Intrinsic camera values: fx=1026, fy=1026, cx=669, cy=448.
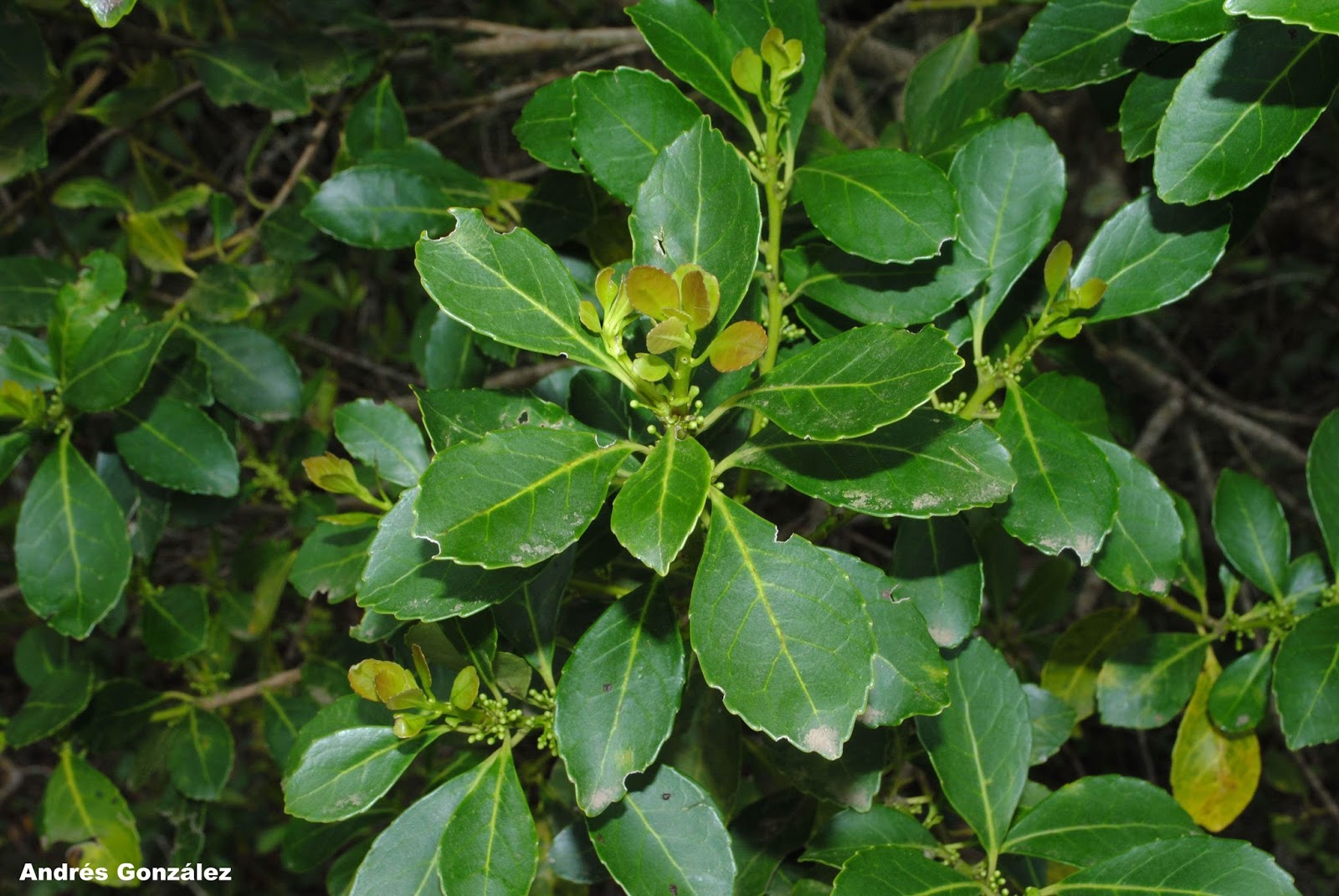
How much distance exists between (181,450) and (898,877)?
1304 mm

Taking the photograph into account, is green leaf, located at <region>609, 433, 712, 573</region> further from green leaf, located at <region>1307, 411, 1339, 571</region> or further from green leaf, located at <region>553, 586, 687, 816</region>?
green leaf, located at <region>1307, 411, 1339, 571</region>

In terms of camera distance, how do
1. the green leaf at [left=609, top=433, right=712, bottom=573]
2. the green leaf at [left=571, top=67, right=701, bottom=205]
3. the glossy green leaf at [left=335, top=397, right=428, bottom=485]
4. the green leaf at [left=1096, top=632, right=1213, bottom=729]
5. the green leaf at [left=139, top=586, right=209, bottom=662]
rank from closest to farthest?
the green leaf at [left=609, top=433, right=712, bottom=573] < the green leaf at [left=571, top=67, right=701, bottom=205] < the glossy green leaf at [left=335, top=397, right=428, bottom=485] < the green leaf at [left=1096, top=632, right=1213, bottom=729] < the green leaf at [left=139, top=586, right=209, bottom=662]

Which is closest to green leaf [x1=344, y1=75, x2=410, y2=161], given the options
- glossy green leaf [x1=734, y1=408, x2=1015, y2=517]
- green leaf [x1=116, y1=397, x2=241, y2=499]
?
green leaf [x1=116, y1=397, x2=241, y2=499]

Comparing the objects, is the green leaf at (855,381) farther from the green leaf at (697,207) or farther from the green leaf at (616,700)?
the green leaf at (616,700)

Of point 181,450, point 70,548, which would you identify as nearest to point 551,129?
point 181,450

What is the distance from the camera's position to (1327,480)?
5.12 ft

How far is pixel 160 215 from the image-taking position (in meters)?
2.33

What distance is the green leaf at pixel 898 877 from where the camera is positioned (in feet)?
3.90

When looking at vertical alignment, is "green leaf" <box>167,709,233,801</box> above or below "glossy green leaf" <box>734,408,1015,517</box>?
below

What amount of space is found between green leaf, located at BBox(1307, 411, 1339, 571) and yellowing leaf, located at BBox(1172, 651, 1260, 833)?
299mm

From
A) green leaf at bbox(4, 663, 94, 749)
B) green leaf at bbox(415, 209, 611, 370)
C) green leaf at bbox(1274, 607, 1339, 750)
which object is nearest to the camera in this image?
Result: green leaf at bbox(415, 209, 611, 370)

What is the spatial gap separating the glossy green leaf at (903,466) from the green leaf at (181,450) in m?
1.02

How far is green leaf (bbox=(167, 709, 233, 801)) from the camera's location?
2020 millimetres

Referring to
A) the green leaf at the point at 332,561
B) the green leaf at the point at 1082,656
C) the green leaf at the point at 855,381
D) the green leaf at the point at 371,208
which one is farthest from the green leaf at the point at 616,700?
the green leaf at the point at 1082,656
